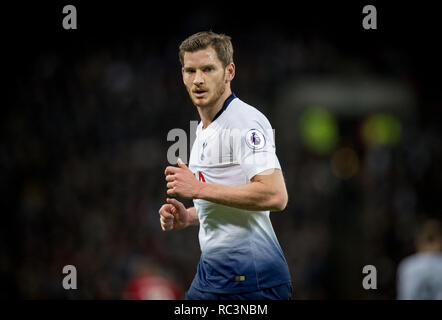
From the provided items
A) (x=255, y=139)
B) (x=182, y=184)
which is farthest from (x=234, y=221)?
(x=255, y=139)

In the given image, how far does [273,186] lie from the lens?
3.37 m

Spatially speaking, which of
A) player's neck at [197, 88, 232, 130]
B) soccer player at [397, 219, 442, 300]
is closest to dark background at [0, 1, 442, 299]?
soccer player at [397, 219, 442, 300]

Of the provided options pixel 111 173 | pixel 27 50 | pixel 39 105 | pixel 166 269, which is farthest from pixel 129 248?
pixel 27 50

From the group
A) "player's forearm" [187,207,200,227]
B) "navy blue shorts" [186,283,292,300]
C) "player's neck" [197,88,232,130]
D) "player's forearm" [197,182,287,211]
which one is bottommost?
"navy blue shorts" [186,283,292,300]

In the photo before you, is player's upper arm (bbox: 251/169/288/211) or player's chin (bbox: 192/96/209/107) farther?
player's chin (bbox: 192/96/209/107)

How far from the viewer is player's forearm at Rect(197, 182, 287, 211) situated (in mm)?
3350

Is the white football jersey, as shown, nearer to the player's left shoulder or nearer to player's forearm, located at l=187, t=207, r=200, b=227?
the player's left shoulder

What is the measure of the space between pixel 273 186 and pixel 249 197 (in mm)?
159

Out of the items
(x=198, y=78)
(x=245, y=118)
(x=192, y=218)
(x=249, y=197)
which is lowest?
(x=192, y=218)

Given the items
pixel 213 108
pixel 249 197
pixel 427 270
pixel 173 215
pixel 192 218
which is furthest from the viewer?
pixel 427 270

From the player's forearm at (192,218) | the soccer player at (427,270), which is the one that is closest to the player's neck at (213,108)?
the player's forearm at (192,218)

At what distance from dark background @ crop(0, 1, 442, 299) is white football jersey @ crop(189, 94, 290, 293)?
4720 mm

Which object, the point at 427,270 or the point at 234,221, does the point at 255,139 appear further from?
the point at 427,270

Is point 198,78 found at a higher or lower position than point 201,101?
higher
